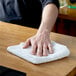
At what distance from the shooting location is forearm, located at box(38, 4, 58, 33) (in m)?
1.22

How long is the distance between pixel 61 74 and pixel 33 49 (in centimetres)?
22

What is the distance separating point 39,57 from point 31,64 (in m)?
0.05

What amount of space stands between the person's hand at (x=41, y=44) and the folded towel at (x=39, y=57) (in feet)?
0.07

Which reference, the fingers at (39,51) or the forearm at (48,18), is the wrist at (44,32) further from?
the fingers at (39,51)

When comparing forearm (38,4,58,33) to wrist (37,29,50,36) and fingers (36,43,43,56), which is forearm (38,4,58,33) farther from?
fingers (36,43,43,56)

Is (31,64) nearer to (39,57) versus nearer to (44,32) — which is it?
(39,57)

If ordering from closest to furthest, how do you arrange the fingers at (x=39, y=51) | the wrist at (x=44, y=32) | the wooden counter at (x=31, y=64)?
the wooden counter at (x=31, y=64), the fingers at (x=39, y=51), the wrist at (x=44, y=32)

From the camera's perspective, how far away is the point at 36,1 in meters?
1.74

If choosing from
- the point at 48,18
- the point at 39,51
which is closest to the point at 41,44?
the point at 39,51

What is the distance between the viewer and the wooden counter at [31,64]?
87 centimetres

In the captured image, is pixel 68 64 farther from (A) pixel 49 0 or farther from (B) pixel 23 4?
(B) pixel 23 4

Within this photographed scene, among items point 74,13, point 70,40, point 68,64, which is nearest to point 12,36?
point 70,40

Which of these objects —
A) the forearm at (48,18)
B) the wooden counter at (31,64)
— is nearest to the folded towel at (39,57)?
the wooden counter at (31,64)

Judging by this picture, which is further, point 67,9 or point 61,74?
point 67,9
